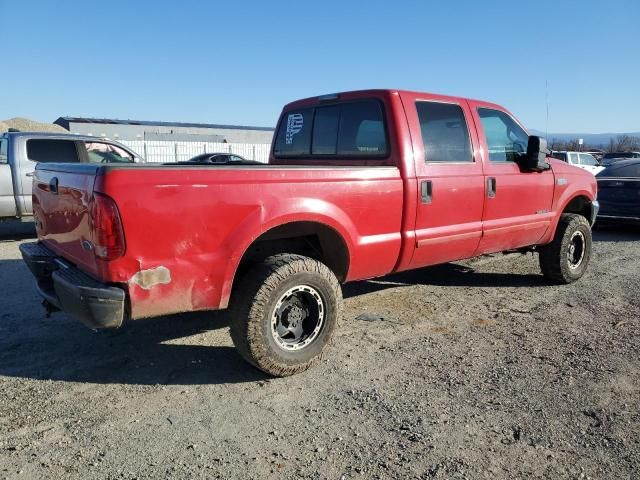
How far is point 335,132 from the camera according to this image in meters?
4.71

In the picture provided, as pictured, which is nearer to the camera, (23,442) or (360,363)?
(23,442)

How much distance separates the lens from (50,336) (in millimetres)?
4164

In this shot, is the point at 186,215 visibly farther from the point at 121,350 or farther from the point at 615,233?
the point at 615,233

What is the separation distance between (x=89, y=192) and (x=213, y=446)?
1.55 meters

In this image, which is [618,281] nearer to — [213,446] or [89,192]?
[213,446]

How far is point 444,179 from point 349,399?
82.3 inches

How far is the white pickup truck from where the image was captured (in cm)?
810

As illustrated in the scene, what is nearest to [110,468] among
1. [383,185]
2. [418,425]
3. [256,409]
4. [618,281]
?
[256,409]

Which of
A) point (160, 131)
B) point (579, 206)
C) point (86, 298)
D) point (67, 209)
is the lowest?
point (86, 298)

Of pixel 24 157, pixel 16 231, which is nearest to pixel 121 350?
pixel 24 157

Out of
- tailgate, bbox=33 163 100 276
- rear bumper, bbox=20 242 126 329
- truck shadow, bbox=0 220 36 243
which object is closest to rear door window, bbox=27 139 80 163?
truck shadow, bbox=0 220 36 243

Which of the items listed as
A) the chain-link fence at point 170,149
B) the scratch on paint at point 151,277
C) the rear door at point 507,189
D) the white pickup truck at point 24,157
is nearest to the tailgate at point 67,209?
the scratch on paint at point 151,277

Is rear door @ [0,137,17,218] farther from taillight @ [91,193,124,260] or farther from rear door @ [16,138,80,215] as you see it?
taillight @ [91,193,124,260]

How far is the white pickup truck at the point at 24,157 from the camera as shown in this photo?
810 centimetres
